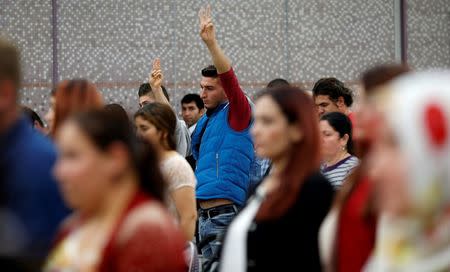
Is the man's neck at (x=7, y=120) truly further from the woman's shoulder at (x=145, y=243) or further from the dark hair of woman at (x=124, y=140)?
the woman's shoulder at (x=145, y=243)

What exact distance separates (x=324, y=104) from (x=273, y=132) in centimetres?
344

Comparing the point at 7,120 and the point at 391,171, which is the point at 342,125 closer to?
the point at 7,120

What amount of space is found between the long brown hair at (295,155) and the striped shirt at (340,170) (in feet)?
7.43

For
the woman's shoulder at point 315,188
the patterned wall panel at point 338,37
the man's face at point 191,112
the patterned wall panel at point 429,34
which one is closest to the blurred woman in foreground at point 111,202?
the woman's shoulder at point 315,188

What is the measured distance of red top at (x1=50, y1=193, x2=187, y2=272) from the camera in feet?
11.7

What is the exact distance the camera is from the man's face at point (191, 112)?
11242 millimetres

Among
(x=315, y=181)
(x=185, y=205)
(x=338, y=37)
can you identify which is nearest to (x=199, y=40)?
(x=338, y=37)

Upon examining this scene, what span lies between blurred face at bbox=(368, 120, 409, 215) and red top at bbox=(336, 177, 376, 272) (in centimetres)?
122

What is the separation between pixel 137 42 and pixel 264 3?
1.38 metres

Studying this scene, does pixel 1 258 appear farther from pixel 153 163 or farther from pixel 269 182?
pixel 269 182

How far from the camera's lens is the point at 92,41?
11.7 meters

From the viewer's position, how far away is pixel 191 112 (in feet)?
37.1

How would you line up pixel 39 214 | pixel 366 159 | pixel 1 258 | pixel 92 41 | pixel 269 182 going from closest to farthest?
1. pixel 1 258
2. pixel 39 214
3. pixel 366 159
4. pixel 269 182
5. pixel 92 41

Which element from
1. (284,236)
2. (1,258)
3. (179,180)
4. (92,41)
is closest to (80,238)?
(1,258)
